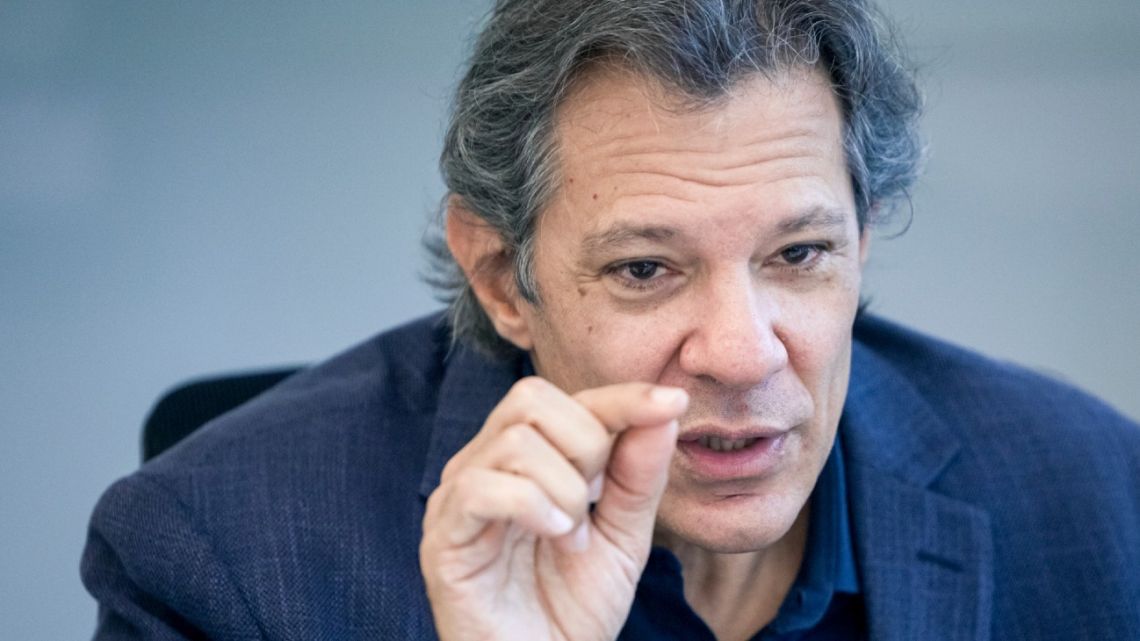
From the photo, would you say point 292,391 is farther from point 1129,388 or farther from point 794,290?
point 1129,388

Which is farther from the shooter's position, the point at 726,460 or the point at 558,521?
the point at 726,460

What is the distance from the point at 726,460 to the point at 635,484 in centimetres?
26

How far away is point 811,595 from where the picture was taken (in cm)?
185

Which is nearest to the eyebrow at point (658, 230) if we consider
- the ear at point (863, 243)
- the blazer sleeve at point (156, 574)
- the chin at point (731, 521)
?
the ear at point (863, 243)

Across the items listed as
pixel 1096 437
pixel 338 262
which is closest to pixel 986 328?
pixel 1096 437

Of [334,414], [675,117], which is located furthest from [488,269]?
[675,117]

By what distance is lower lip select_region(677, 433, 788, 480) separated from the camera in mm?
1611

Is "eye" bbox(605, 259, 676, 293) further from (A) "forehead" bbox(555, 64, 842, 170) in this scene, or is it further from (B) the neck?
(B) the neck

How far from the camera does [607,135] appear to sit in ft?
5.22

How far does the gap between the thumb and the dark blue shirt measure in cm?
38

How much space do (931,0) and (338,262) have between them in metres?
1.54

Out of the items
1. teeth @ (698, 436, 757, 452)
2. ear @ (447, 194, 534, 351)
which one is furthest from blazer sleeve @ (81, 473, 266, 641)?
teeth @ (698, 436, 757, 452)

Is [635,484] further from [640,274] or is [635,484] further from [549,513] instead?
[640,274]

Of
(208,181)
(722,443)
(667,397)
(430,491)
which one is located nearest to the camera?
(667,397)
